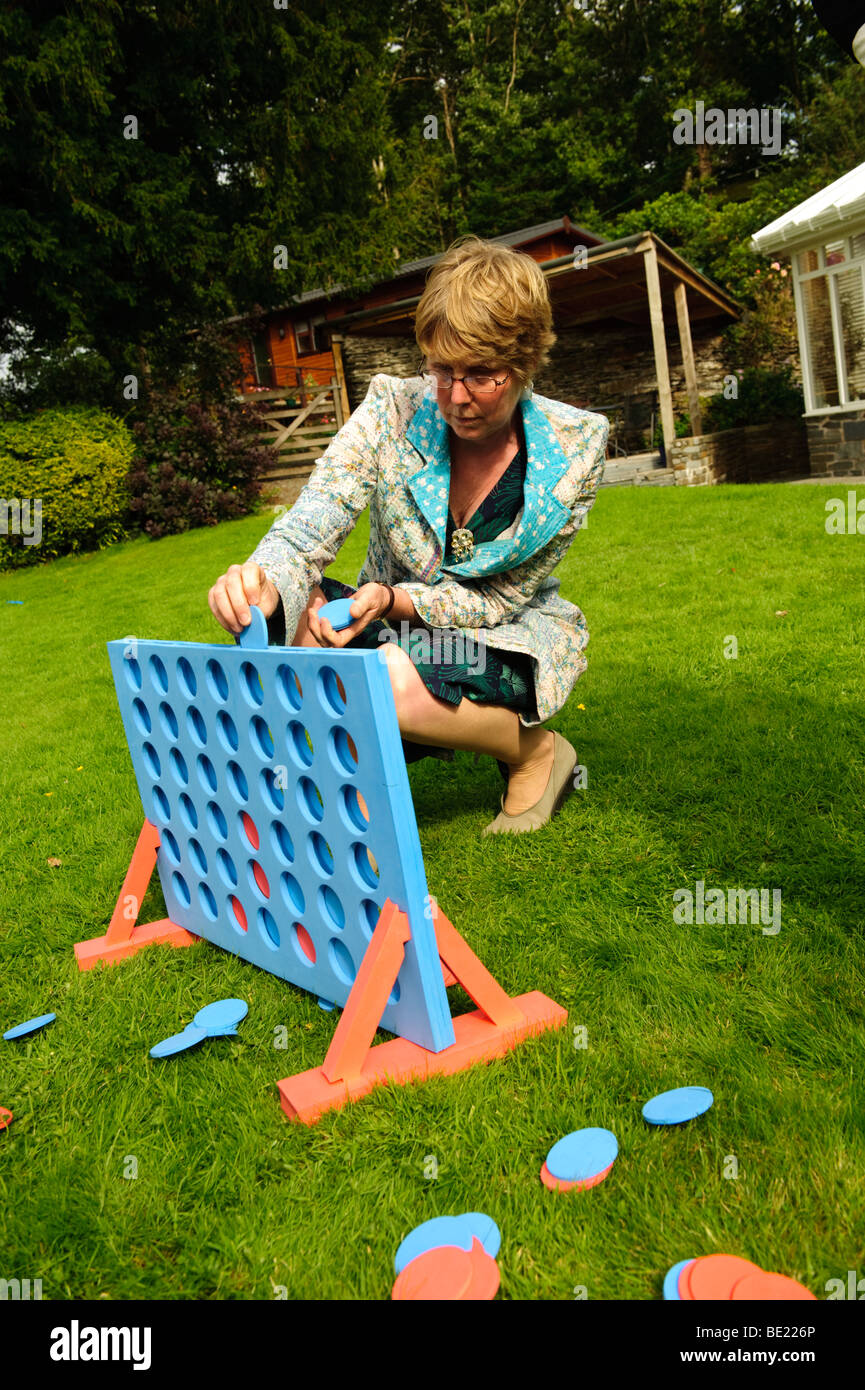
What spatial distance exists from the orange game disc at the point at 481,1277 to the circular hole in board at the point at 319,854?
32.1 inches

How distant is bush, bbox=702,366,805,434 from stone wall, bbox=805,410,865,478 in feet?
13.6

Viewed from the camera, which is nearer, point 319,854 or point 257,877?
point 319,854

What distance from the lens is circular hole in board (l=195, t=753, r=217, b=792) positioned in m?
2.33

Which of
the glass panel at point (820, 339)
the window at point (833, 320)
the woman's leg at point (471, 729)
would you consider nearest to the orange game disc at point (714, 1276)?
the woman's leg at point (471, 729)

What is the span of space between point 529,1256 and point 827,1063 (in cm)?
68

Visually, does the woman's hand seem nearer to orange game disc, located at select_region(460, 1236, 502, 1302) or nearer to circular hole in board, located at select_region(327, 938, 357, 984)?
circular hole in board, located at select_region(327, 938, 357, 984)

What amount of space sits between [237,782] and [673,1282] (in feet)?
4.47

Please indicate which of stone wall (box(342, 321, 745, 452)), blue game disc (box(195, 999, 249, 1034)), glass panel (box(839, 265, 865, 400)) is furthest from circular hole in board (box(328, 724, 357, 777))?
stone wall (box(342, 321, 745, 452))

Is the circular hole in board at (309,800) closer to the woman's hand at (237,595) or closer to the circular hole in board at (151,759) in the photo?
the woman's hand at (237,595)

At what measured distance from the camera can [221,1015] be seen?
2.12 m

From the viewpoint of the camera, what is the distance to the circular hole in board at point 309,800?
2014 millimetres

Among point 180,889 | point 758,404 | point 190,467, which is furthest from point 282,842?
point 758,404

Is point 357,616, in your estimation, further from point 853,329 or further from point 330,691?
point 853,329

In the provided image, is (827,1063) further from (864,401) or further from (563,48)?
(563,48)
